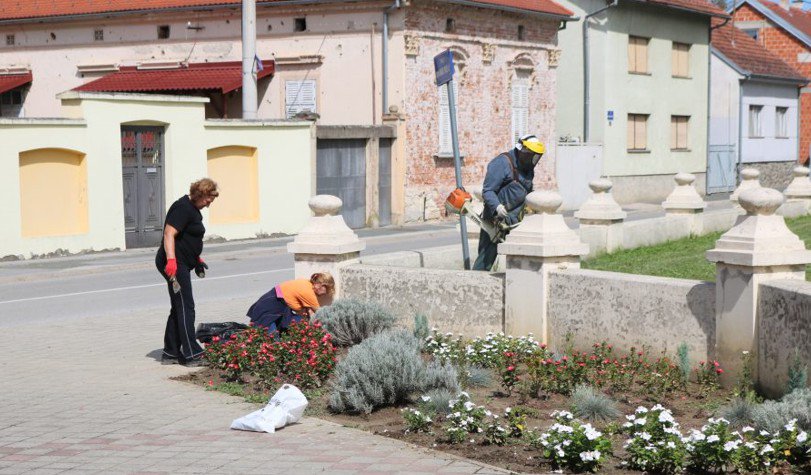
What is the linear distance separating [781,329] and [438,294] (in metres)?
3.26

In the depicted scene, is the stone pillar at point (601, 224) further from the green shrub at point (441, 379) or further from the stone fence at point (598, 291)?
the green shrub at point (441, 379)

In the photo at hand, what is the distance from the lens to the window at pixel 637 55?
125 feet

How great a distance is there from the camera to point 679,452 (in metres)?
6.55

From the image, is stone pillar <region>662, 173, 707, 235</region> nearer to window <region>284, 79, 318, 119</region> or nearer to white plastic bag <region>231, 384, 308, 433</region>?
white plastic bag <region>231, 384, 308, 433</region>

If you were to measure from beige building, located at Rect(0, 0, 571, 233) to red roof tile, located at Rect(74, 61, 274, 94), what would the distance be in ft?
0.19

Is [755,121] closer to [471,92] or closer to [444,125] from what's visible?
[471,92]

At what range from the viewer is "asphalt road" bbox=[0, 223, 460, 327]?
15.0 meters

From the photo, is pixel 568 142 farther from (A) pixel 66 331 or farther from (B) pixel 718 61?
(A) pixel 66 331

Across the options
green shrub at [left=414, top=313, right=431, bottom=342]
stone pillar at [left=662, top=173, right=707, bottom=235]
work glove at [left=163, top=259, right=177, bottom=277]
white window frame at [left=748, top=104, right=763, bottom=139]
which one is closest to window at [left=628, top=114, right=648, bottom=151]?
white window frame at [left=748, top=104, right=763, bottom=139]

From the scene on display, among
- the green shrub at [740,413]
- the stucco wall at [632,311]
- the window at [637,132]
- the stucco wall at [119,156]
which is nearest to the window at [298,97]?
the stucco wall at [119,156]

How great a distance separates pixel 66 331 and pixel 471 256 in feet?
14.3

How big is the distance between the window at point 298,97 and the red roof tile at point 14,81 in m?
8.13

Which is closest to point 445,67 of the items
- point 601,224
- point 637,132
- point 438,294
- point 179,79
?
point 438,294

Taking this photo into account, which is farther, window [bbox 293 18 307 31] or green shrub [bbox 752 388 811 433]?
window [bbox 293 18 307 31]
